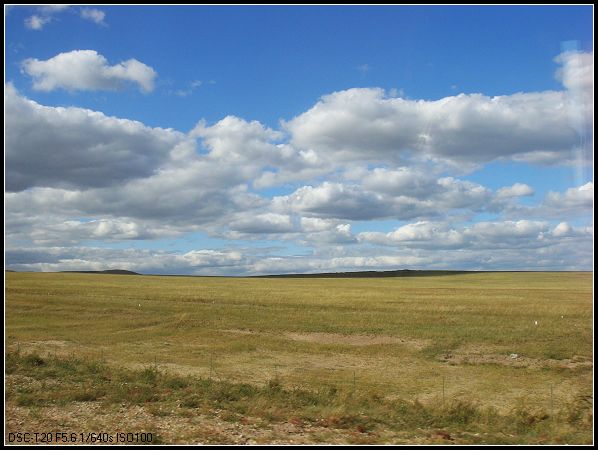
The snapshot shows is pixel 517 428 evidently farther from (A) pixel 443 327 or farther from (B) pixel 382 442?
(A) pixel 443 327

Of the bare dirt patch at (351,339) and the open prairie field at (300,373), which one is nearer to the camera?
the open prairie field at (300,373)

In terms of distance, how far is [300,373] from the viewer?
24328 mm

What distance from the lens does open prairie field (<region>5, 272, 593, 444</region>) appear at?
13508 mm

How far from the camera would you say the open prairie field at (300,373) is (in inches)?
532

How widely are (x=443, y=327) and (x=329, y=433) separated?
100 ft

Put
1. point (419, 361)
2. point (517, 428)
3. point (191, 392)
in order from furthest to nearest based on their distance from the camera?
1. point (419, 361)
2. point (191, 392)
3. point (517, 428)

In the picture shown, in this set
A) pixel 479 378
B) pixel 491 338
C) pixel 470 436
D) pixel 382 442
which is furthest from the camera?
pixel 491 338

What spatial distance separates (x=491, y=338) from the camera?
35625mm

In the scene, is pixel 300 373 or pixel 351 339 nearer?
pixel 300 373

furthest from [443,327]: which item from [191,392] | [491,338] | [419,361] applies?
[191,392]

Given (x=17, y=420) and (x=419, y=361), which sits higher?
(x=17, y=420)

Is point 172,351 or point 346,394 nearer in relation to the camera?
point 346,394

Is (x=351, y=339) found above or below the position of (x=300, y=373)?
below

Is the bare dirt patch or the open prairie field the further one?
the bare dirt patch
